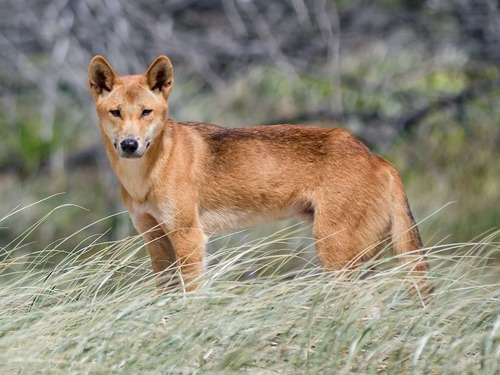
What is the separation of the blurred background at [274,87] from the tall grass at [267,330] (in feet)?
19.8

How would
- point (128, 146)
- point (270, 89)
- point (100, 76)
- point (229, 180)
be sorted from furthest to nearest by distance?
point (270, 89) → point (229, 180) → point (100, 76) → point (128, 146)

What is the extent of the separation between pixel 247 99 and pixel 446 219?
279 centimetres

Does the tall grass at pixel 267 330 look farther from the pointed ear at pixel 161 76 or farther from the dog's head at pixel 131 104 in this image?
the pointed ear at pixel 161 76

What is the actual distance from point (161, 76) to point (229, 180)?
675 mm

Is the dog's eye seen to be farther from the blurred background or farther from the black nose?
the blurred background

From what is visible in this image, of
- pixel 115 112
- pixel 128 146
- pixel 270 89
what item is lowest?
pixel 270 89

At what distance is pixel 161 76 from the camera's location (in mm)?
6879

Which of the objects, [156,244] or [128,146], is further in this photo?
[156,244]

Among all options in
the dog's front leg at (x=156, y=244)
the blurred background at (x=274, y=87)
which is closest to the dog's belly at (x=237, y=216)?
the dog's front leg at (x=156, y=244)

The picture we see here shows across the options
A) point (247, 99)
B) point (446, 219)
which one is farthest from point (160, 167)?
point (247, 99)

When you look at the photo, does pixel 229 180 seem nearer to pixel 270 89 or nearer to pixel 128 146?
pixel 128 146

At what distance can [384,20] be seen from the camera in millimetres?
13195

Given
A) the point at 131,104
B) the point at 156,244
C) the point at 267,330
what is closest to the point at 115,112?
the point at 131,104

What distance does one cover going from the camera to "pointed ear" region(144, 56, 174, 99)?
6836 mm
